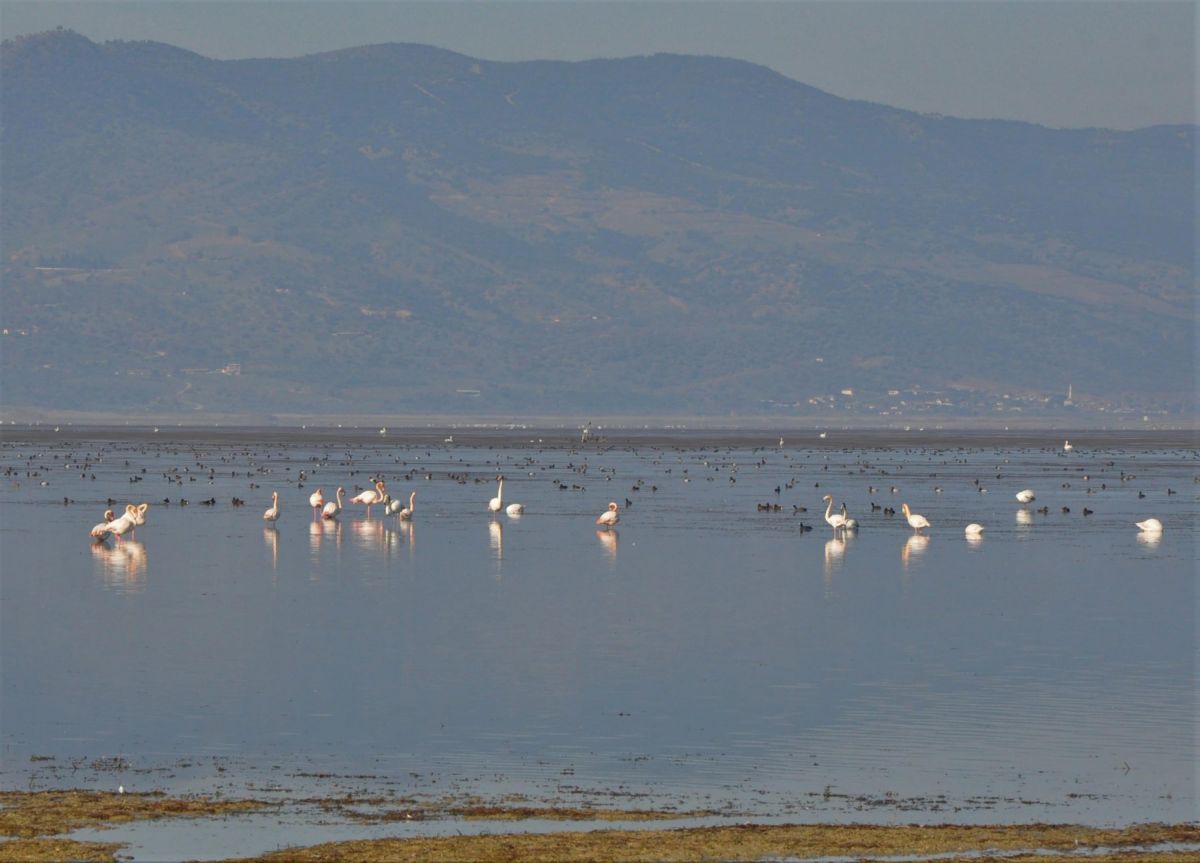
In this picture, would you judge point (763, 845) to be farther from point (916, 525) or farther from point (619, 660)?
point (916, 525)

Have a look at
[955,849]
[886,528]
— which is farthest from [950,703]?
[886,528]

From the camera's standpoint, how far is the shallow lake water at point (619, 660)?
1984 centimetres

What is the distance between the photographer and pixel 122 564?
3944cm

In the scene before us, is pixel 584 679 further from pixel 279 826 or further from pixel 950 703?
pixel 279 826

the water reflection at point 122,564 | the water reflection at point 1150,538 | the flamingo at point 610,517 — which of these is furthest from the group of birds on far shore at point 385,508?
the water reflection at point 1150,538

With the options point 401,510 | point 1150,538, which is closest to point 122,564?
point 401,510

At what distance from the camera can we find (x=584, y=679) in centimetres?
2525

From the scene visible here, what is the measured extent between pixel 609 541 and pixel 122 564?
446 inches

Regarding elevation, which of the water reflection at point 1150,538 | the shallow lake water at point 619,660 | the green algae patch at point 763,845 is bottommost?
the green algae patch at point 763,845

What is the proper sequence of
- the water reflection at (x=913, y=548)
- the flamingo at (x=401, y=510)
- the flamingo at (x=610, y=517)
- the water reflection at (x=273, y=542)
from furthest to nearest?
the flamingo at (x=401, y=510) → the flamingo at (x=610, y=517) → the water reflection at (x=913, y=548) → the water reflection at (x=273, y=542)

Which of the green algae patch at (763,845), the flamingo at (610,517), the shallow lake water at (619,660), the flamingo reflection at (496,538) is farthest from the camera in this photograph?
the flamingo at (610,517)

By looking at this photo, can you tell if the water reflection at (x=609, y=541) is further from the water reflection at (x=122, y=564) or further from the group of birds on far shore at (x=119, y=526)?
the group of birds on far shore at (x=119, y=526)

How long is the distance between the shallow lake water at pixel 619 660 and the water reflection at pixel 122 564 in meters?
0.16

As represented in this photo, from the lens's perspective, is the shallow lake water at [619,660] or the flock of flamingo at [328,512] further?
the flock of flamingo at [328,512]
